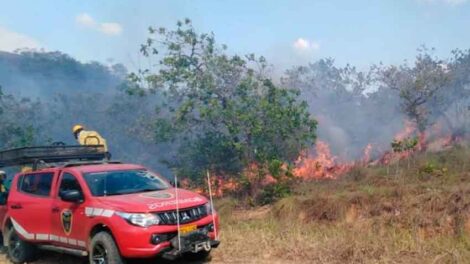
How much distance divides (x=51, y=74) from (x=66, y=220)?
1836 inches

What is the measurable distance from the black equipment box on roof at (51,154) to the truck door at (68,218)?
1477mm

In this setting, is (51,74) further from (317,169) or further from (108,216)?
(108,216)

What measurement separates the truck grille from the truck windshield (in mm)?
1033

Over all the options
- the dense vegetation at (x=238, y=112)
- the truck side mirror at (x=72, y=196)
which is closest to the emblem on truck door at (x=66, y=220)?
the truck side mirror at (x=72, y=196)

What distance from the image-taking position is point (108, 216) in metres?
7.45

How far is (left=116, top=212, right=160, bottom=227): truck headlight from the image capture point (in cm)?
722

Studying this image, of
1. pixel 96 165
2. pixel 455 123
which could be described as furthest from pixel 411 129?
pixel 96 165

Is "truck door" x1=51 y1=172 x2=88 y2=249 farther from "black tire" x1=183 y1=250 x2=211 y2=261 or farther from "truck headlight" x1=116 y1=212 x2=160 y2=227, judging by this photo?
"black tire" x1=183 y1=250 x2=211 y2=261

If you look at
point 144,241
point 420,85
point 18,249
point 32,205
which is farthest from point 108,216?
point 420,85

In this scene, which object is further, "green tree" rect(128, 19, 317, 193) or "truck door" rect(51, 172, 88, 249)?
"green tree" rect(128, 19, 317, 193)

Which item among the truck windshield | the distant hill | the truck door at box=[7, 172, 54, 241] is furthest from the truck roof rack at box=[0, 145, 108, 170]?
the distant hill

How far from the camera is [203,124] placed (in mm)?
20312

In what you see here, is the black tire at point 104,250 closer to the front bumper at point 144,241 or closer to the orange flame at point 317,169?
the front bumper at point 144,241

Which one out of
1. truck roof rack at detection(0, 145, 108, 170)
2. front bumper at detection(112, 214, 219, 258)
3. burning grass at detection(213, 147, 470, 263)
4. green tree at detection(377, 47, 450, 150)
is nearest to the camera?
front bumper at detection(112, 214, 219, 258)
